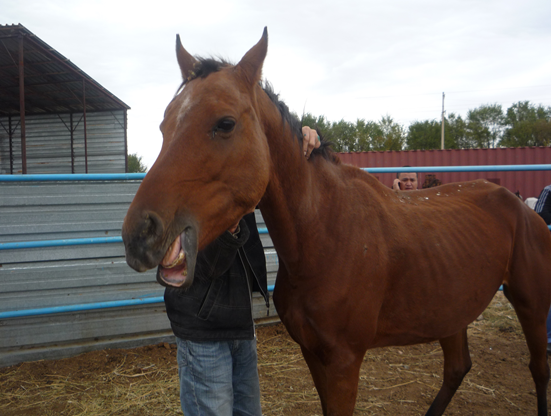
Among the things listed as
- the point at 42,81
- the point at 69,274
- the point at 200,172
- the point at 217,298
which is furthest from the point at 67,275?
the point at 42,81

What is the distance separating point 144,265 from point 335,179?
1.15 meters

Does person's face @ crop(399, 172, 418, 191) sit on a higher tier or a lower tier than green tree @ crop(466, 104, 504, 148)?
lower

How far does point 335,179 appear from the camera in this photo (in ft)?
6.52

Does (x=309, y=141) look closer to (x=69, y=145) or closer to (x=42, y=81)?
(x=42, y=81)

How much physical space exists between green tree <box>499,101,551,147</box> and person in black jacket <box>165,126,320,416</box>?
42.8 m

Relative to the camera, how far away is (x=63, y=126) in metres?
17.5

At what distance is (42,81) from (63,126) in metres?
3.51

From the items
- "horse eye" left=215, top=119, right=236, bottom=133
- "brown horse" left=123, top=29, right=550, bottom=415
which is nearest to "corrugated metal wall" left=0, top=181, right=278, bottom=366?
"brown horse" left=123, top=29, right=550, bottom=415

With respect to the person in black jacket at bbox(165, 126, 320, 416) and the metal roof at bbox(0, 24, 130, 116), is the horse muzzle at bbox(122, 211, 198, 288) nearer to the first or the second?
the person in black jacket at bbox(165, 126, 320, 416)

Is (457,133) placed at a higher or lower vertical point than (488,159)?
higher

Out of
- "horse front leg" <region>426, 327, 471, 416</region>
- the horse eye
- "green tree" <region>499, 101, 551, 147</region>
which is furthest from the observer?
"green tree" <region>499, 101, 551, 147</region>

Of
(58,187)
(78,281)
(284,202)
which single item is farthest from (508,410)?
(58,187)

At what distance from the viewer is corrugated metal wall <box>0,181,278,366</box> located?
11.9ft

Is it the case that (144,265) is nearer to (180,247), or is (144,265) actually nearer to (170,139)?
(180,247)
